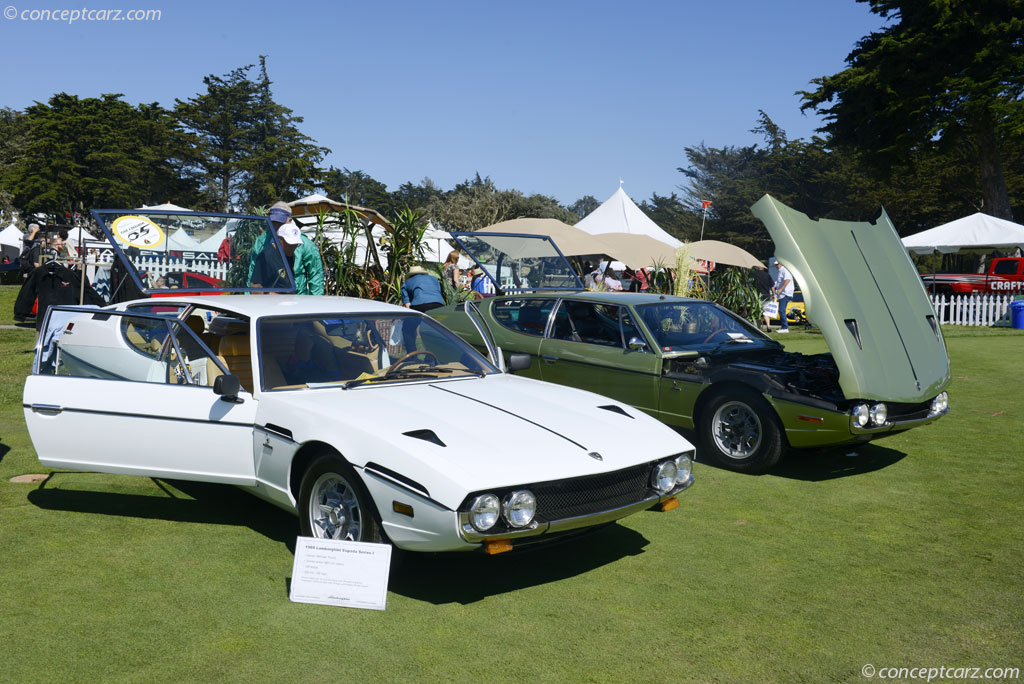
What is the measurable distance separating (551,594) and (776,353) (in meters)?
4.16

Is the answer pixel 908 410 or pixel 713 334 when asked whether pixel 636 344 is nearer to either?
pixel 713 334

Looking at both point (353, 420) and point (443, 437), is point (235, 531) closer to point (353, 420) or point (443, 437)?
point (353, 420)

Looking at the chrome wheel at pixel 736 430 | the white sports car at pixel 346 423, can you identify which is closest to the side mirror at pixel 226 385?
the white sports car at pixel 346 423

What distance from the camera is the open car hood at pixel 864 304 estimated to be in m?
6.01

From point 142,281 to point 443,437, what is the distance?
3791 mm

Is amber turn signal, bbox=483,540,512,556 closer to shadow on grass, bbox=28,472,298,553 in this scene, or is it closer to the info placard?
the info placard

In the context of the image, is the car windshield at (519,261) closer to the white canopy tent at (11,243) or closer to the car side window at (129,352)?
the car side window at (129,352)

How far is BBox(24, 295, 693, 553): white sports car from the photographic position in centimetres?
367

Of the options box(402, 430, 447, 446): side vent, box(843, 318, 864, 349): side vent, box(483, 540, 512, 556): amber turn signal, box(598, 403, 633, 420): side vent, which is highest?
box(843, 318, 864, 349): side vent

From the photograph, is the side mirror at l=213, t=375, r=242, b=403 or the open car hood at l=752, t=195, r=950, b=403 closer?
the side mirror at l=213, t=375, r=242, b=403

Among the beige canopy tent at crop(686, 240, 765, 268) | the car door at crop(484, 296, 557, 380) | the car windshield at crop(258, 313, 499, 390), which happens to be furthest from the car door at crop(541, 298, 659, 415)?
the beige canopy tent at crop(686, 240, 765, 268)

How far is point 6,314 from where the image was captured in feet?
60.9

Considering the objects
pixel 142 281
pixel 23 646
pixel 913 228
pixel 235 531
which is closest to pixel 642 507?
pixel 235 531

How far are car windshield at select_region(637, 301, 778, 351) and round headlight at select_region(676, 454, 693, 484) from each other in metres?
2.78
